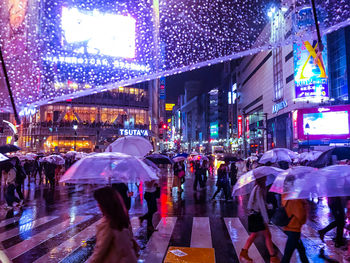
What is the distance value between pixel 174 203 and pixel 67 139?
43.5 m

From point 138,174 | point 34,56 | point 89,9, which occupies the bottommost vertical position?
point 138,174

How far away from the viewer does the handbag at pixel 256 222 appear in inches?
234

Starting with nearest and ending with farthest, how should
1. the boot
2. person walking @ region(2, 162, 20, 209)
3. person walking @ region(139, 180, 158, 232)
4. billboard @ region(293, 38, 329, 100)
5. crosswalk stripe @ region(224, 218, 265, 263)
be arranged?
the boot, crosswalk stripe @ region(224, 218, 265, 263), person walking @ region(139, 180, 158, 232), person walking @ region(2, 162, 20, 209), billboard @ region(293, 38, 329, 100)

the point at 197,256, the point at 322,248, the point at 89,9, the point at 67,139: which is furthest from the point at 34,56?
the point at 67,139

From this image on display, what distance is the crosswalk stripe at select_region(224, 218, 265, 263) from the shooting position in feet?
20.5

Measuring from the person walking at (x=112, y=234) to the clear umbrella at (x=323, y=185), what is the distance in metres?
2.84

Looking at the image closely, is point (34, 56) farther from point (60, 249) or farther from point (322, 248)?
point (322, 248)

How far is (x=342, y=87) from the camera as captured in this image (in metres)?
39.3

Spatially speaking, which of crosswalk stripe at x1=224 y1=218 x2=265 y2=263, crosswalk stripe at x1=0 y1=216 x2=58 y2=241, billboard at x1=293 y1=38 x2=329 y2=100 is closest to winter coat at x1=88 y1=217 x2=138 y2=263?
crosswalk stripe at x1=224 y1=218 x2=265 y2=263

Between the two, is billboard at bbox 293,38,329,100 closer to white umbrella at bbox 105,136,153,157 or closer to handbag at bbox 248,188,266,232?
white umbrella at bbox 105,136,153,157

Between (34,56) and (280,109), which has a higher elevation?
(280,109)

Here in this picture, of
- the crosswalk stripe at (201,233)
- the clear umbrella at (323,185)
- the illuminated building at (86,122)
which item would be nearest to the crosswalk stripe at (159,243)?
the crosswalk stripe at (201,233)

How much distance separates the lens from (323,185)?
5.03 metres

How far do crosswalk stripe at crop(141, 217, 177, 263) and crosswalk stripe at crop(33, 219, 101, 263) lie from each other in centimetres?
168
